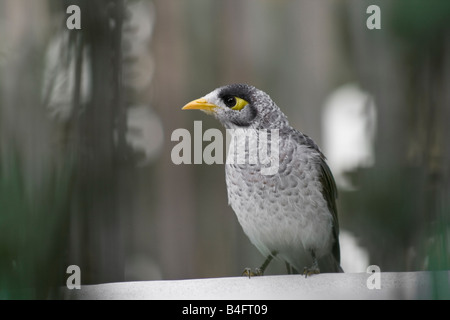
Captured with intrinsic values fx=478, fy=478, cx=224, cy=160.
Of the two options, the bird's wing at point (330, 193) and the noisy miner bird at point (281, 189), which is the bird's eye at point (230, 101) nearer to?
the noisy miner bird at point (281, 189)

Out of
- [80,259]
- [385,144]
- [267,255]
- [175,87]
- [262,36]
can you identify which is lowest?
[267,255]

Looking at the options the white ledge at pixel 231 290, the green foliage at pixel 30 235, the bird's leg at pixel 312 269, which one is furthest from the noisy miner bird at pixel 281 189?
the green foliage at pixel 30 235

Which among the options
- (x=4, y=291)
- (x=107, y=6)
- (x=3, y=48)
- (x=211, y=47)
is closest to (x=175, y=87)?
(x=211, y=47)

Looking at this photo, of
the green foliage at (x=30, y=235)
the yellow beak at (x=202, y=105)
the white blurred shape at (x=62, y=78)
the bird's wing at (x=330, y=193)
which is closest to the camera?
the green foliage at (x=30, y=235)

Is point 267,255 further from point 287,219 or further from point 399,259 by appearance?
point 399,259

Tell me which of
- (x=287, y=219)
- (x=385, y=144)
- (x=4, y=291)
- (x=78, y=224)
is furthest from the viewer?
(x=287, y=219)

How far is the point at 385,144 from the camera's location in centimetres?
74

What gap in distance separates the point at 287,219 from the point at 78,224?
17.4 inches

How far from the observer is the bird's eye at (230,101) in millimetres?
892

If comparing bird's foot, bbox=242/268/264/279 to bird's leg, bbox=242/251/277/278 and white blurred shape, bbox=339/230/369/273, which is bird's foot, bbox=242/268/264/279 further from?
white blurred shape, bbox=339/230/369/273

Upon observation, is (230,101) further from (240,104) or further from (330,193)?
(330,193)

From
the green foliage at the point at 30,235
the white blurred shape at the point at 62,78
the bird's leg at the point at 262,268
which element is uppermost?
the white blurred shape at the point at 62,78

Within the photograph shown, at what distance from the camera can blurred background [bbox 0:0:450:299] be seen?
0.57 m

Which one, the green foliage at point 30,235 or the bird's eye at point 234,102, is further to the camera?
the bird's eye at point 234,102
